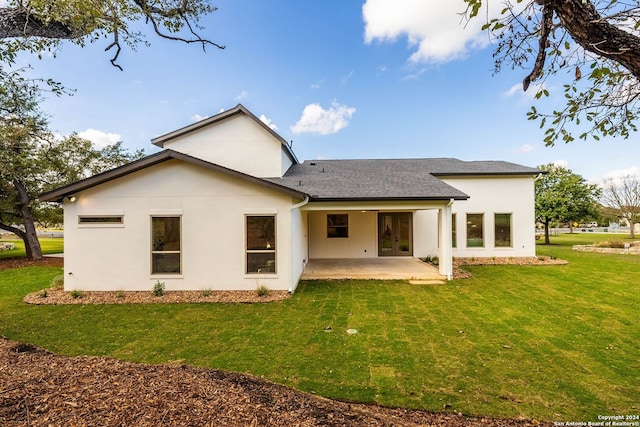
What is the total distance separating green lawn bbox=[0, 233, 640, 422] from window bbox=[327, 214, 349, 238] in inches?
210

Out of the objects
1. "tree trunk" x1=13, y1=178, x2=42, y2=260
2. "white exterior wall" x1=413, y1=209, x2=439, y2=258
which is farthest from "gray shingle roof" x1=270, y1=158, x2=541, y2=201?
"tree trunk" x1=13, y1=178, x2=42, y2=260

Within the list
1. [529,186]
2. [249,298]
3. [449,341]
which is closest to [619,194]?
[529,186]

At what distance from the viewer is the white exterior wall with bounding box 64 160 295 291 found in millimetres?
8406

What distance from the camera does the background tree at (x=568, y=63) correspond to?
292 cm

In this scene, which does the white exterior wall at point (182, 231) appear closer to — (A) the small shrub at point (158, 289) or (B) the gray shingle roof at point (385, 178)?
(A) the small shrub at point (158, 289)

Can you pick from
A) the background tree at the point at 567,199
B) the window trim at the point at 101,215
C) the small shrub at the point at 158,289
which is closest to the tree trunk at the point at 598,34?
the small shrub at the point at 158,289

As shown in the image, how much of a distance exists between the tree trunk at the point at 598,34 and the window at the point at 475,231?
41.3 feet

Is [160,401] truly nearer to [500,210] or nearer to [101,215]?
[101,215]

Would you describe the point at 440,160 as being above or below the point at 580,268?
above

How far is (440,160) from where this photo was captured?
17.1 meters

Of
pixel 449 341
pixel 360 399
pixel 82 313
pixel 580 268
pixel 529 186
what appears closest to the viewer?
pixel 360 399

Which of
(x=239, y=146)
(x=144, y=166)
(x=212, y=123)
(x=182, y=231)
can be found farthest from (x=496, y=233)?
(x=144, y=166)

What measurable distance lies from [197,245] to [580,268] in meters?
15.1

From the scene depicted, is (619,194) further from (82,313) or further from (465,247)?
(82,313)
